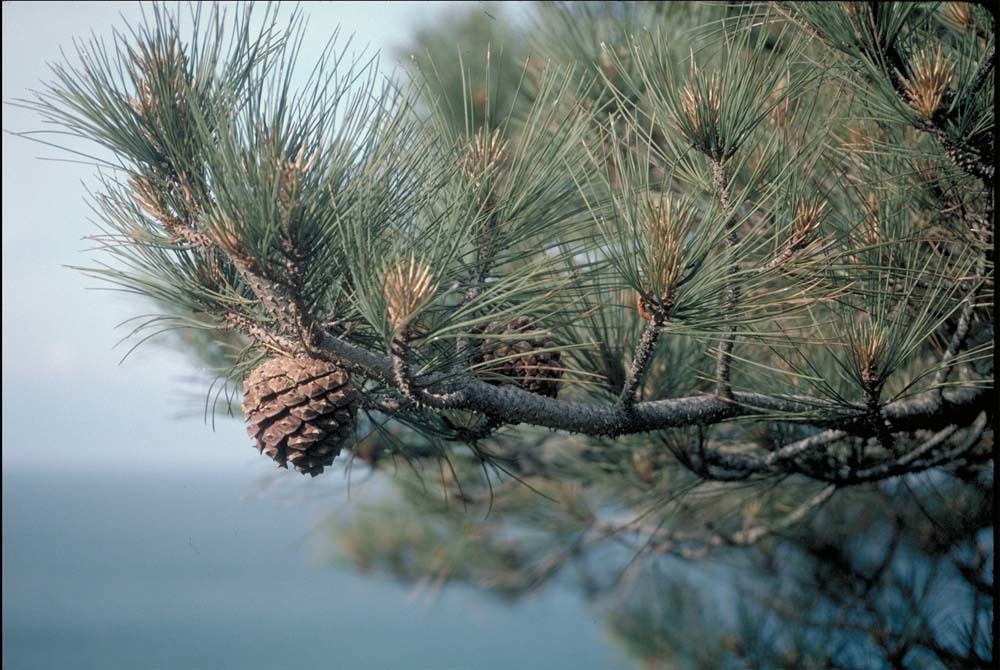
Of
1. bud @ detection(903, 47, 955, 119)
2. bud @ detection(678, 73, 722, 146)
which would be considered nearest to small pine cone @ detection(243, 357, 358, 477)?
bud @ detection(678, 73, 722, 146)

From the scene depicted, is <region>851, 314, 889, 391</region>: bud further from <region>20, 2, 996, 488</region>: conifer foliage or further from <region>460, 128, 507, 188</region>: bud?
<region>460, 128, 507, 188</region>: bud

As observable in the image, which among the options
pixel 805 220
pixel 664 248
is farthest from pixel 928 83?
pixel 664 248

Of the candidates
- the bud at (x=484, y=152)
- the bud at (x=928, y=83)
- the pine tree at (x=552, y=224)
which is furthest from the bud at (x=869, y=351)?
the bud at (x=484, y=152)

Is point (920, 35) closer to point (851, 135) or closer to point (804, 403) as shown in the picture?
point (851, 135)

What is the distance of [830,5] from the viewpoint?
54cm

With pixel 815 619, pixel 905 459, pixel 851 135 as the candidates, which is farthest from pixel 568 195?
pixel 815 619

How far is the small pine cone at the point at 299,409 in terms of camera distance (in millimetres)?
427

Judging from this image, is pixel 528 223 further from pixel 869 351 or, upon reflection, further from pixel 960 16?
pixel 960 16

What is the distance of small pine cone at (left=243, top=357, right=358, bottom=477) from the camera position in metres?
0.43

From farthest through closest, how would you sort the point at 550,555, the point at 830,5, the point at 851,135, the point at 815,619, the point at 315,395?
the point at 550,555 < the point at 815,619 < the point at 851,135 < the point at 830,5 < the point at 315,395

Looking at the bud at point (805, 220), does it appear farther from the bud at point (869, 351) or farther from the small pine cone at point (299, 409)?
the small pine cone at point (299, 409)

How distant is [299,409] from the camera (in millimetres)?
427

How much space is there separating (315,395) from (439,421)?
150 millimetres

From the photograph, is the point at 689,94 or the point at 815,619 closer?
the point at 689,94
